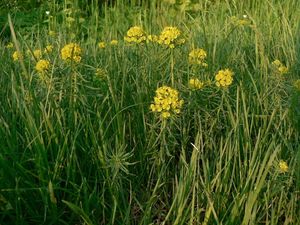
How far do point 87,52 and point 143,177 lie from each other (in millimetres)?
975

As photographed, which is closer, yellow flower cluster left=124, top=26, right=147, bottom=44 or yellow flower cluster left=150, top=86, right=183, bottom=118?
yellow flower cluster left=150, top=86, right=183, bottom=118

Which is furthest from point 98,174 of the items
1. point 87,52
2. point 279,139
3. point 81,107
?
point 87,52

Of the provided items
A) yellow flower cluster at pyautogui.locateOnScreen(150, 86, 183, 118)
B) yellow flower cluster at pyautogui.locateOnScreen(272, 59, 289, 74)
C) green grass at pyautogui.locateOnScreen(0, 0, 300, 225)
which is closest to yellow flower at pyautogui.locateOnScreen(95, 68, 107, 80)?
green grass at pyautogui.locateOnScreen(0, 0, 300, 225)

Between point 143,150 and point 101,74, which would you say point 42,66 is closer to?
point 101,74

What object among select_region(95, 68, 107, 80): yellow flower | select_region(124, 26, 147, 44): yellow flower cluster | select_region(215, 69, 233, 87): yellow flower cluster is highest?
select_region(124, 26, 147, 44): yellow flower cluster

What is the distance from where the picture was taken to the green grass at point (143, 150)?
4.94ft

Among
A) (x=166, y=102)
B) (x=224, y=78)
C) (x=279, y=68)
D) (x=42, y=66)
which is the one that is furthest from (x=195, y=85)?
(x=42, y=66)

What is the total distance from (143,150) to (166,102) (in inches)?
12.5

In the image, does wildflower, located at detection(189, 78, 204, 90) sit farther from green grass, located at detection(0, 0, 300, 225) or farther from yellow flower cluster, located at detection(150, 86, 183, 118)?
yellow flower cluster, located at detection(150, 86, 183, 118)

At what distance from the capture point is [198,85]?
169 cm

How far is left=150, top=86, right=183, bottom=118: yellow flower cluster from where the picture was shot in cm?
149

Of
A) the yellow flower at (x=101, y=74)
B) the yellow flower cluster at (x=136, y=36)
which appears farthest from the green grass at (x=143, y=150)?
the yellow flower cluster at (x=136, y=36)

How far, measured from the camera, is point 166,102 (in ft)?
4.87

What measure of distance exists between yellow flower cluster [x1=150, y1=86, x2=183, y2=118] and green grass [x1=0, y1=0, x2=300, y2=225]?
62mm
